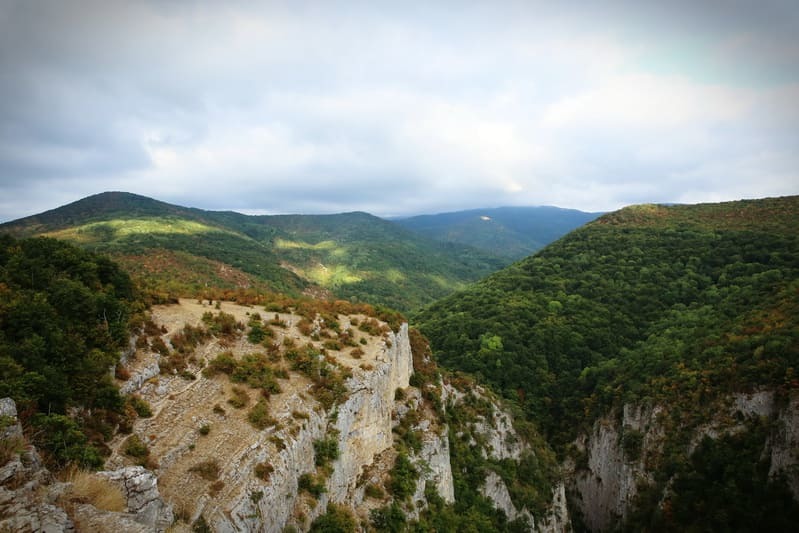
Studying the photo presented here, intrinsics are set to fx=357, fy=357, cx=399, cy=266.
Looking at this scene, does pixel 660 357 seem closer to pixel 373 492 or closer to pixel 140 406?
pixel 373 492

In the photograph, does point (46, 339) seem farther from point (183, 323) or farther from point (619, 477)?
point (619, 477)

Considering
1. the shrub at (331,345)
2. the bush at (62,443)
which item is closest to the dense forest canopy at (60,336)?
the bush at (62,443)

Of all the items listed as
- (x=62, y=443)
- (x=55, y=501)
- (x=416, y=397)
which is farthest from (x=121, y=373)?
(x=416, y=397)

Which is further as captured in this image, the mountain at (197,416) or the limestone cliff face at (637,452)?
the limestone cliff face at (637,452)

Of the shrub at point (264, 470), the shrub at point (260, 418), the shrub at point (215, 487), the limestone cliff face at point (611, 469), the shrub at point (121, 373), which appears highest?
the shrub at point (121, 373)

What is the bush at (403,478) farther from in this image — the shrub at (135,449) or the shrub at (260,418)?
the shrub at (135,449)

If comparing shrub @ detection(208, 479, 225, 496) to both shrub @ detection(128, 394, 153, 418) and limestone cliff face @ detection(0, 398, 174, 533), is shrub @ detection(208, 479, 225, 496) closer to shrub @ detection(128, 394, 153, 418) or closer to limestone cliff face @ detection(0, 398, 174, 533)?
limestone cliff face @ detection(0, 398, 174, 533)

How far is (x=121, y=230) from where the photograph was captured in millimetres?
134750

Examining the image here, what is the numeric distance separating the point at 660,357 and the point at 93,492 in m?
59.7

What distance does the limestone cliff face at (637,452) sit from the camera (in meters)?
31.2

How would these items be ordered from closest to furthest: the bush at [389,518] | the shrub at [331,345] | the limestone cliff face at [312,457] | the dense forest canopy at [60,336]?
the dense forest canopy at [60,336]
the limestone cliff face at [312,457]
the bush at [389,518]
the shrub at [331,345]

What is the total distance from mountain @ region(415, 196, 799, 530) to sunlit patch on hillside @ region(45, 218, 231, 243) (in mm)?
115343

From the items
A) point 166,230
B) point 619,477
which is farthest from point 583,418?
point 166,230

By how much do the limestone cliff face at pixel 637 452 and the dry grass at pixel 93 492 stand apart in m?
46.4
